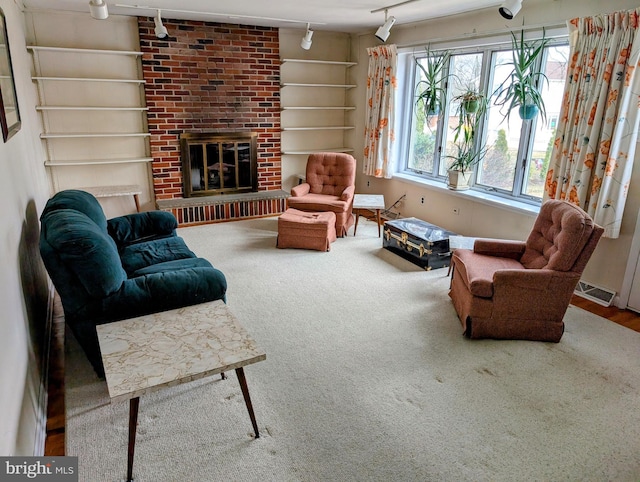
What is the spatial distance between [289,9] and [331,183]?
1894 mm

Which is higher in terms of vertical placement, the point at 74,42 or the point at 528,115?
the point at 74,42

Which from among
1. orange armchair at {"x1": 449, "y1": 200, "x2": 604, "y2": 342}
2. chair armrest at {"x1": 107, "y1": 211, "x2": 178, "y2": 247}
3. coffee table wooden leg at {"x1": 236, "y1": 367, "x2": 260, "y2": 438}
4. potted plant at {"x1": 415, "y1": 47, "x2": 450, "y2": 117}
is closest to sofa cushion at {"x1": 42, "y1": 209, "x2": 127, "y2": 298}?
coffee table wooden leg at {"x1": 236, "y1": 367, "x2": 260, "y2": 438}

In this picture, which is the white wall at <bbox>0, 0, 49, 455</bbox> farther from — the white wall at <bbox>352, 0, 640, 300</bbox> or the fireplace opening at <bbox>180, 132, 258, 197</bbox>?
the white wall at <bbox>352, 0, 640, 300</bbox>

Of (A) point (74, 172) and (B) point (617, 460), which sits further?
(A) point (74, 172)

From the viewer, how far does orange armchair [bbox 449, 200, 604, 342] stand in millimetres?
2660

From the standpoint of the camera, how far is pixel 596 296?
3.45 meters

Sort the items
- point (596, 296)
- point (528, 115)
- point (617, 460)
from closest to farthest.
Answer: point (617, 460) < point (596, 296) < point (528, 115)

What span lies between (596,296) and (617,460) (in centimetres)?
183

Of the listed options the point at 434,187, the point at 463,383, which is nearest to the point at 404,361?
the point at 463,383

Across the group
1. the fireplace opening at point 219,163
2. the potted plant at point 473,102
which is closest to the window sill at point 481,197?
the potted plant at point 473,102

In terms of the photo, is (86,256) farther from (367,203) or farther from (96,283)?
(367,203)

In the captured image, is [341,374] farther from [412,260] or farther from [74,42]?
[74,42]

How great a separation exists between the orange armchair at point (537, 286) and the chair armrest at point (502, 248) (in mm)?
172

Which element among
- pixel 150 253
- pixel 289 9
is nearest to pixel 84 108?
pixel 289 9
